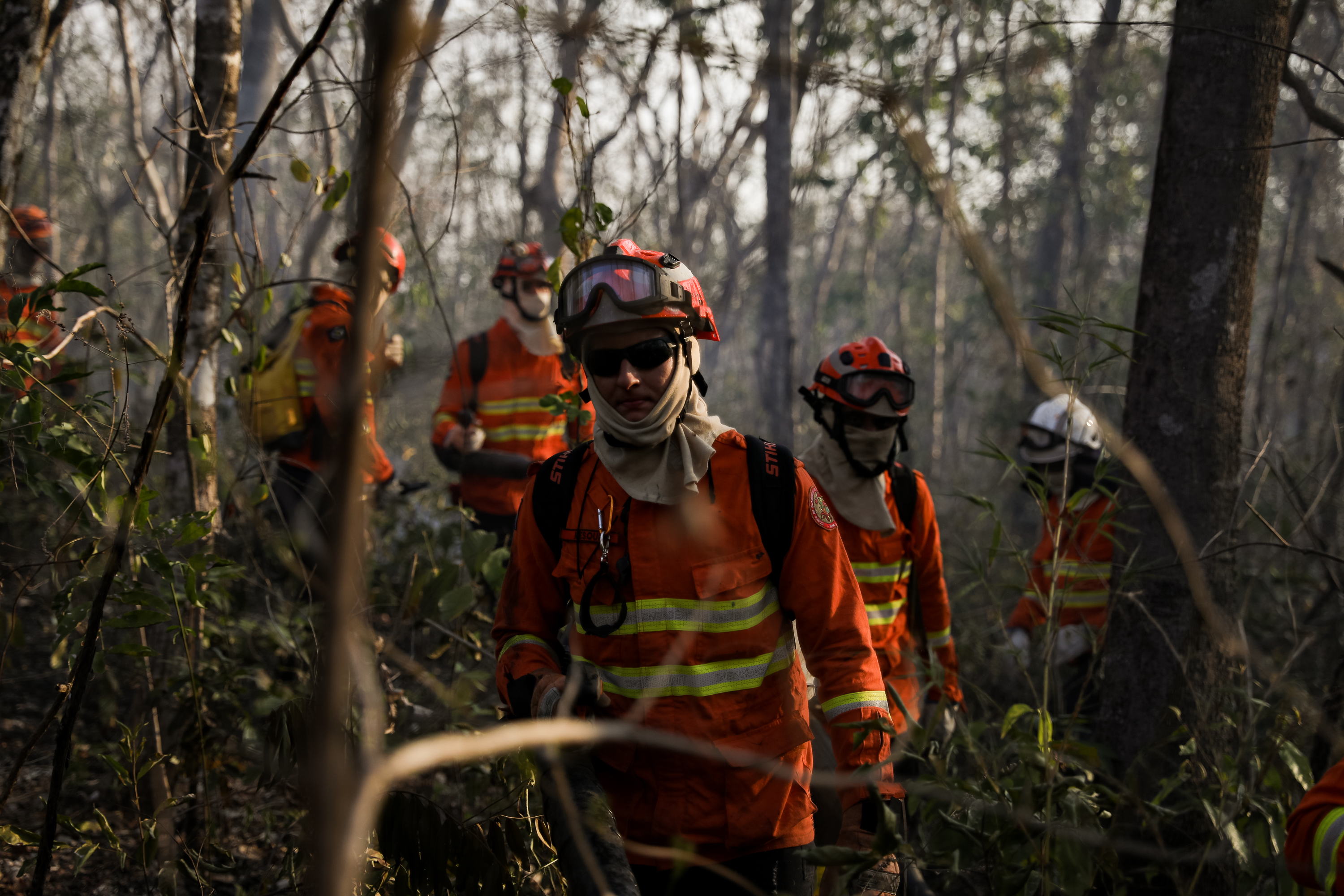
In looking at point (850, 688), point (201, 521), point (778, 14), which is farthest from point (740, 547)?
point (778, 14)

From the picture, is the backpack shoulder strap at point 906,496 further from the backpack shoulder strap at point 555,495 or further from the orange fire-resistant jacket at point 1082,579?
the backpack shoulder strap at point 555,495

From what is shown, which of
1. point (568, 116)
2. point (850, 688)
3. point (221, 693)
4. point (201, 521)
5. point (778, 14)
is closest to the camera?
point (850, 688)

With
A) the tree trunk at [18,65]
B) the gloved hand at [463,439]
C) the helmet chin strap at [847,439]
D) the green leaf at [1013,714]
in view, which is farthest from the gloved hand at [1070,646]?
the tree trunk at [18,65]

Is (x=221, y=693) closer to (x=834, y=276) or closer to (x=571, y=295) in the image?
(x=571, y=295)

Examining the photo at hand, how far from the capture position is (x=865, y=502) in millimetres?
3523

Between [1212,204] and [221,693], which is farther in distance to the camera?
[221,693]

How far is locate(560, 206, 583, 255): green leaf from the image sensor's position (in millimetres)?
3314

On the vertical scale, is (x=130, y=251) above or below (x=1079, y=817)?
above

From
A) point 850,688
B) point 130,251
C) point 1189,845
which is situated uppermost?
point 130,251

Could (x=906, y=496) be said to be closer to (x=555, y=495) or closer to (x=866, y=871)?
(x=555, y=495)

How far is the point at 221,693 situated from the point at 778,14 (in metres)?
8.91

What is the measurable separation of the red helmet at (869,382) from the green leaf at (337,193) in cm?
185

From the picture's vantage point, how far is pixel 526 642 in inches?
90.7

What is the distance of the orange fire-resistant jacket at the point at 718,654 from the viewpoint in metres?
2.12
